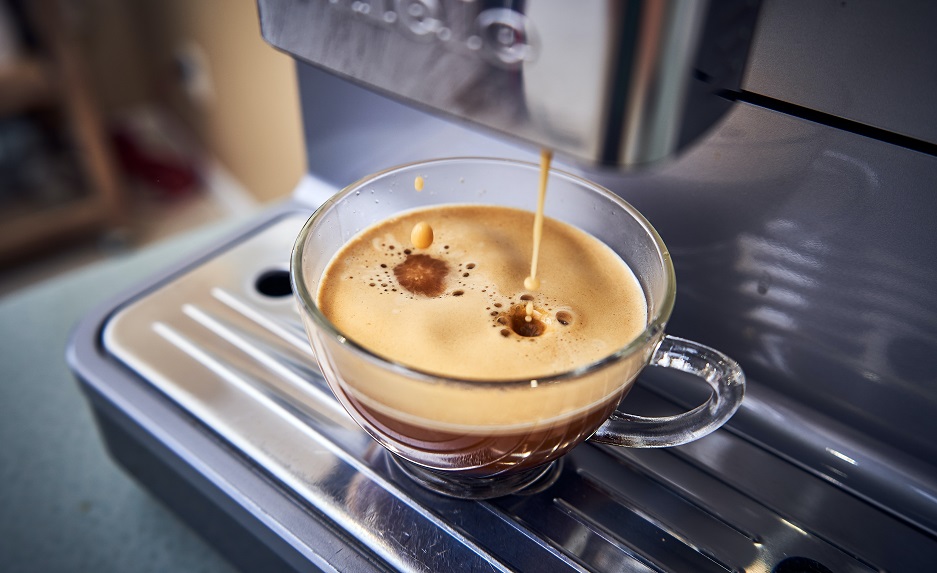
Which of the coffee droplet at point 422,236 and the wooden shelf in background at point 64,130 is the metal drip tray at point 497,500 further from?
the wooden shelf in background at point 64,130

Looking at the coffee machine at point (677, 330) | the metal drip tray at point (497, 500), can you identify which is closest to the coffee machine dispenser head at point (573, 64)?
the coffee machine at point (677, 330)

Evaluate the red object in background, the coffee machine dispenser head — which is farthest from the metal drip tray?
the red object in background

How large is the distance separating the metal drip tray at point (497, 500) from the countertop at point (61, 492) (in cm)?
9

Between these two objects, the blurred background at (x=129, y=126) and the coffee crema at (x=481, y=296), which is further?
the blurred background at (x=129, y=126)

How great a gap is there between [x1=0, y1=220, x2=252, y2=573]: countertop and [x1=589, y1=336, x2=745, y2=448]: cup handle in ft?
0.90

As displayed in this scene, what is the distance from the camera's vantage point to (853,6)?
33 centimetres

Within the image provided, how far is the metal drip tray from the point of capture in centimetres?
38

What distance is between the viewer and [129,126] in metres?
1.77

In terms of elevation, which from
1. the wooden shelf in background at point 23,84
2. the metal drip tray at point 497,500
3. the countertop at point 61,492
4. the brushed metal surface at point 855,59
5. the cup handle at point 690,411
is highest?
the brushed metal surface at point 855,59

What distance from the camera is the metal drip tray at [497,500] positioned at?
1.25 ft

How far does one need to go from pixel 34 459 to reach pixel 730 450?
47 centimetres

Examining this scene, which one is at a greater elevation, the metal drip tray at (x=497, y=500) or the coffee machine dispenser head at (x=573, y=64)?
the coffee machine dispenser head at (x=573, y=64)

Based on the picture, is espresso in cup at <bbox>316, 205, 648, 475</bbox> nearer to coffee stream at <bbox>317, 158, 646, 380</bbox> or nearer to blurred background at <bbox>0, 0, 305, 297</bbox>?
coffee stream at <bbox>317, 158, 646, 380</bbox>

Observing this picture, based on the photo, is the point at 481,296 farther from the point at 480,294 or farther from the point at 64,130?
the point at 64,130
